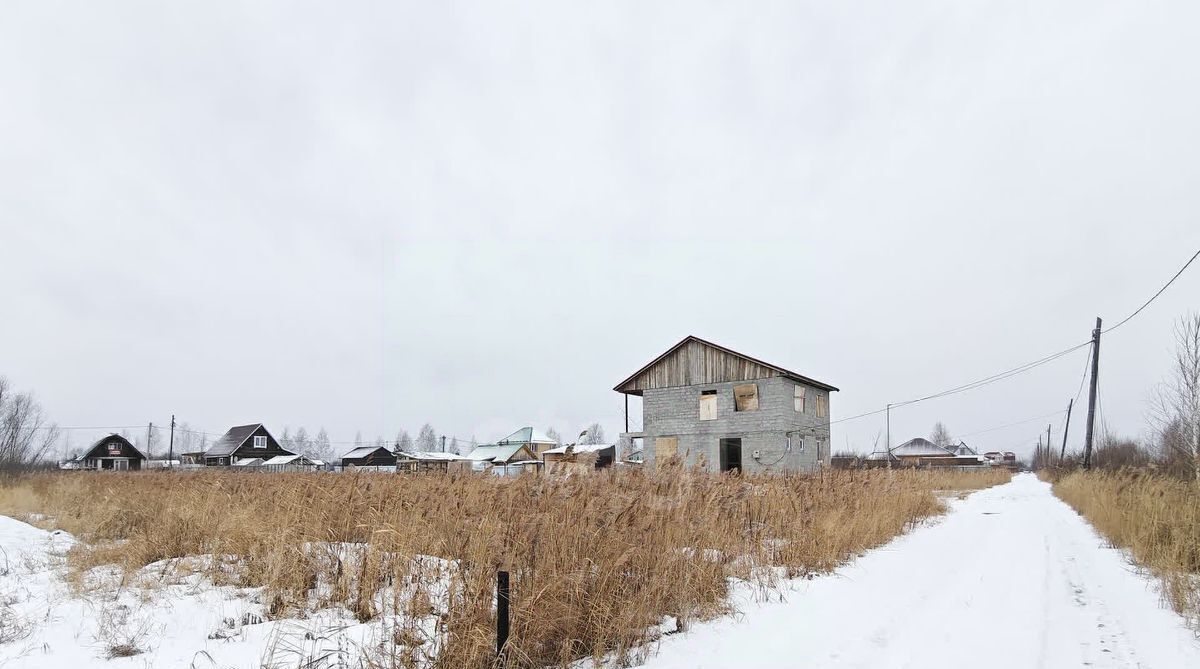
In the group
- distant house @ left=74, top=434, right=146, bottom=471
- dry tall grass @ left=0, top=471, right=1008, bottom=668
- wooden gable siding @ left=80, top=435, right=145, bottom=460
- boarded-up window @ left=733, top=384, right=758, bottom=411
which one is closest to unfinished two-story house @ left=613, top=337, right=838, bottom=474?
boarded-up window @ left=733, top=384, right=758, bottom=411

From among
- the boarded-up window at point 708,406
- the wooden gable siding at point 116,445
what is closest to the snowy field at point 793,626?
the boarded-up window at point 708,406

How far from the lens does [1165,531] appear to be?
314 inches

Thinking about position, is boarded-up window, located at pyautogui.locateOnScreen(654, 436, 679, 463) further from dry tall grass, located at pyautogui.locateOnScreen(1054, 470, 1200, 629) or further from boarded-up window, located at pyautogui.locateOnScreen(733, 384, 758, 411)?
dry tall grass, located at pyautogui.locateOnScreen(1054, 470, 1200, 629)

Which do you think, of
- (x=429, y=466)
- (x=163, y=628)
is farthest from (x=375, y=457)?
(x=163, y=628)

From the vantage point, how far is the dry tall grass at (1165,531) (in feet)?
19.2

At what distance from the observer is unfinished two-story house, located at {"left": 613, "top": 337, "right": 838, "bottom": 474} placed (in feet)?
89.0

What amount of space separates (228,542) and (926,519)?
13.7 meters

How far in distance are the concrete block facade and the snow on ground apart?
2146 centimetres

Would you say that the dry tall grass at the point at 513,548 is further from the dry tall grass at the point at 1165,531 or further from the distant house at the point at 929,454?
the distant house at the point at 929,454

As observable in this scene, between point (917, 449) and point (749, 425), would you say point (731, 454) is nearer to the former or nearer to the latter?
point (749, 425)

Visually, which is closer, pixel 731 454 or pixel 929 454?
pixel 731 454

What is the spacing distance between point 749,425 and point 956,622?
2291 cm

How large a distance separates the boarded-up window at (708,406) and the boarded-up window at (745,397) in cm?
108

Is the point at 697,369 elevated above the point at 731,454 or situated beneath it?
elevated above
